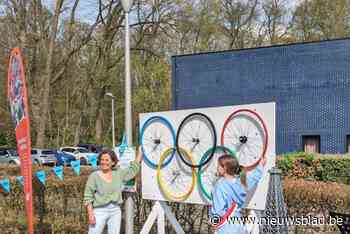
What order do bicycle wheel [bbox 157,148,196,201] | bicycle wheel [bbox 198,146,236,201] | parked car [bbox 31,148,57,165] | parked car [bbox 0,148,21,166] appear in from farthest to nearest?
1. parked car [bbox 0,148,21,166]
2. parked car [bbox 31,148,57,165]
3. bicycle wheel [bbox 157,148,196,201]
4. bicycle wheel [bbox 198,146,236,201]

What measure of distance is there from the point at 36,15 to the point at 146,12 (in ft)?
29.2

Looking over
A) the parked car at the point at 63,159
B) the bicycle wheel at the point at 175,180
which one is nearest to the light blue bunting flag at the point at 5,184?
the bicycle wheel at the point at 175,180

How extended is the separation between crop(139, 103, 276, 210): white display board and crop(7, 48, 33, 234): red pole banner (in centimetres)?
176

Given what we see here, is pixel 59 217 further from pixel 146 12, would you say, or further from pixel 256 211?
pixel 146 12

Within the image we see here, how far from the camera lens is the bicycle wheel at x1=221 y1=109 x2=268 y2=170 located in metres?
6.39

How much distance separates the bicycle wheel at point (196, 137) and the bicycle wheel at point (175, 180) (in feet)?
0.32

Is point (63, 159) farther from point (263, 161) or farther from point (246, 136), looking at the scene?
point (263, 161)

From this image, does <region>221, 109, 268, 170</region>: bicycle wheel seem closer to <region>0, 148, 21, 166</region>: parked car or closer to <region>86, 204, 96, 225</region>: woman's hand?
<region>86, 204, 96, 225</region>: woman's hand

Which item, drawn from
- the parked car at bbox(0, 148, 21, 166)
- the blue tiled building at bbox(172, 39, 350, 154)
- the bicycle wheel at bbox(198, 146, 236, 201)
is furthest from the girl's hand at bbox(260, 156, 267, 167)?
the parked car at bbox(0, 148, 21, 166)

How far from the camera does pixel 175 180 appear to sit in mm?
7621

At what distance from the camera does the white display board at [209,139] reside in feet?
20.8

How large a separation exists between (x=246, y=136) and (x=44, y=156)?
30070 millimetres

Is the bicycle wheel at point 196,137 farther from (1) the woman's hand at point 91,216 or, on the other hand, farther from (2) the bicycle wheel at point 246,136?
(1) the woman's hand at point 91,216

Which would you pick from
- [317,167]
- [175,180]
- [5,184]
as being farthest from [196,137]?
[317,167]
